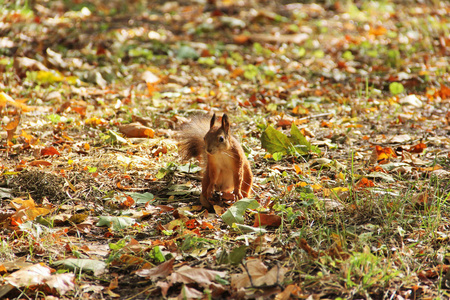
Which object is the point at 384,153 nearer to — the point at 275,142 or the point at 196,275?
the point at 275,142

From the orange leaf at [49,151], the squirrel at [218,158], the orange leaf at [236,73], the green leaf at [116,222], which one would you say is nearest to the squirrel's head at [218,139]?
the squirrel at [218,158]

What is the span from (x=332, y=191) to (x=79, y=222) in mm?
1419

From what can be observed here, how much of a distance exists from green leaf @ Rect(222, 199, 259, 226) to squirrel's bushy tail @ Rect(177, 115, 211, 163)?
22.2 inches

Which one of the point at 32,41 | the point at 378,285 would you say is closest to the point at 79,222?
the point at 378,285

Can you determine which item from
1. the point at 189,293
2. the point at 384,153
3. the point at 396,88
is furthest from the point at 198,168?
the point at 396,88

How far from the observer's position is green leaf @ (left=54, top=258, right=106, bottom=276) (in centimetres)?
222

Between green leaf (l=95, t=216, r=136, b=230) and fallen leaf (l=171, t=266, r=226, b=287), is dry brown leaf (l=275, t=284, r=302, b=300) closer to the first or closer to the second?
fallen leaf (l=171, t=266, r=226, b=287)

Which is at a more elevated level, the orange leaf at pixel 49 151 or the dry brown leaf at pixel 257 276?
the dry brown leaf at pixel 257 276

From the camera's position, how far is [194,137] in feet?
10.4

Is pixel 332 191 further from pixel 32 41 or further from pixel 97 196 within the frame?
pixel 32 41

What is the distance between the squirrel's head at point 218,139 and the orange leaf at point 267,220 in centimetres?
47

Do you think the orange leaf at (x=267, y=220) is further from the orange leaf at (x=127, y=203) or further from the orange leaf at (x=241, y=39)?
the orange leaf at (x=241, y=39)

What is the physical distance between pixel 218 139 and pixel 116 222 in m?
0.75

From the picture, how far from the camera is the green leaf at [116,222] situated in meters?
2.65
